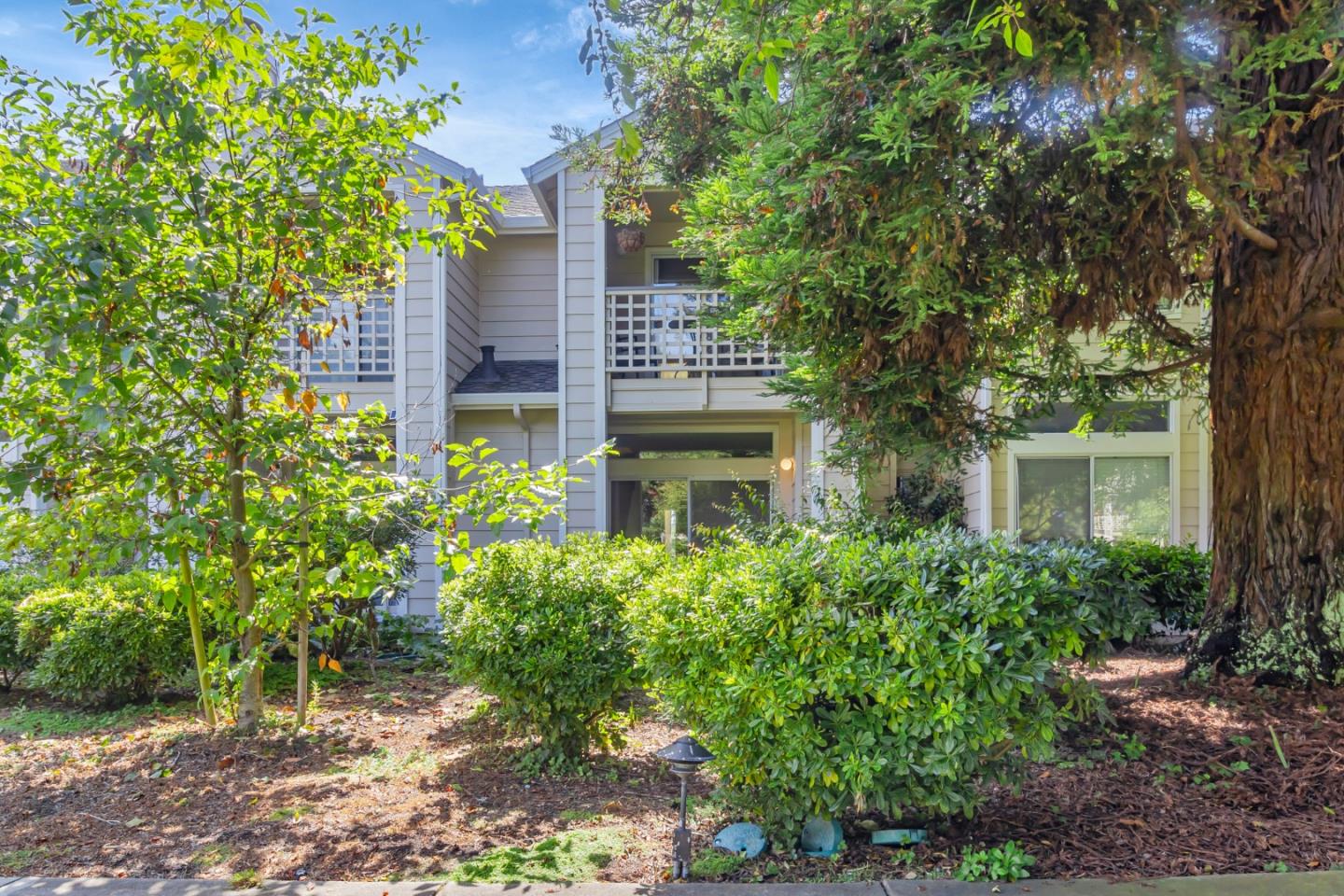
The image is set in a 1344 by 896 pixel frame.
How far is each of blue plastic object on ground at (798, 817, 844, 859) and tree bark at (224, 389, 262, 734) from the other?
3.22m

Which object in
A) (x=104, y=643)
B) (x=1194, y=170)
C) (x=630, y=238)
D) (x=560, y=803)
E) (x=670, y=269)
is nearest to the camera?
(x=1194, y=170)

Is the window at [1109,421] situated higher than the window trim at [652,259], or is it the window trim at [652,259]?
the window trim at [652,259]

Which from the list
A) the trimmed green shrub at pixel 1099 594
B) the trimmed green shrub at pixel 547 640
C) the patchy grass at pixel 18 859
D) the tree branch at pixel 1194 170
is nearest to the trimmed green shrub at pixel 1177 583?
the tree branch at pixel 1194 170

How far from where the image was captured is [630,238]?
10898mm

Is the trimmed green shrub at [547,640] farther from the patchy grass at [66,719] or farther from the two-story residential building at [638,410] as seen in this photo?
the two-story residential building at [638,410]

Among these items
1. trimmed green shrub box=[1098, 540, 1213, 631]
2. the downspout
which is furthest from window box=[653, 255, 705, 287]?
trimmed green shrub box=[1098, 540, 1213, 631]

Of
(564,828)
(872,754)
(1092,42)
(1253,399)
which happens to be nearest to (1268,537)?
(1253,399)

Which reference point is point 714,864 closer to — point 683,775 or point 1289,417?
point 683,775

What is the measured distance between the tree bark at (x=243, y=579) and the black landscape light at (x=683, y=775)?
8.68 ft

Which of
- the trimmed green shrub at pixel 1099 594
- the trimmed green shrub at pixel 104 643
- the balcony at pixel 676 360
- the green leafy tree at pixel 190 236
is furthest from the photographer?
the balcony at pixel 676 360

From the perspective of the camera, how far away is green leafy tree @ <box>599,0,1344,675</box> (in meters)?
4.28

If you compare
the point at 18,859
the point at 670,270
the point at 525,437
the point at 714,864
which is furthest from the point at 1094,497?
the point at 18,859

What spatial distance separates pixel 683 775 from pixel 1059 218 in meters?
3.80

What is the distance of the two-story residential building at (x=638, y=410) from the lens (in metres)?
10.2
